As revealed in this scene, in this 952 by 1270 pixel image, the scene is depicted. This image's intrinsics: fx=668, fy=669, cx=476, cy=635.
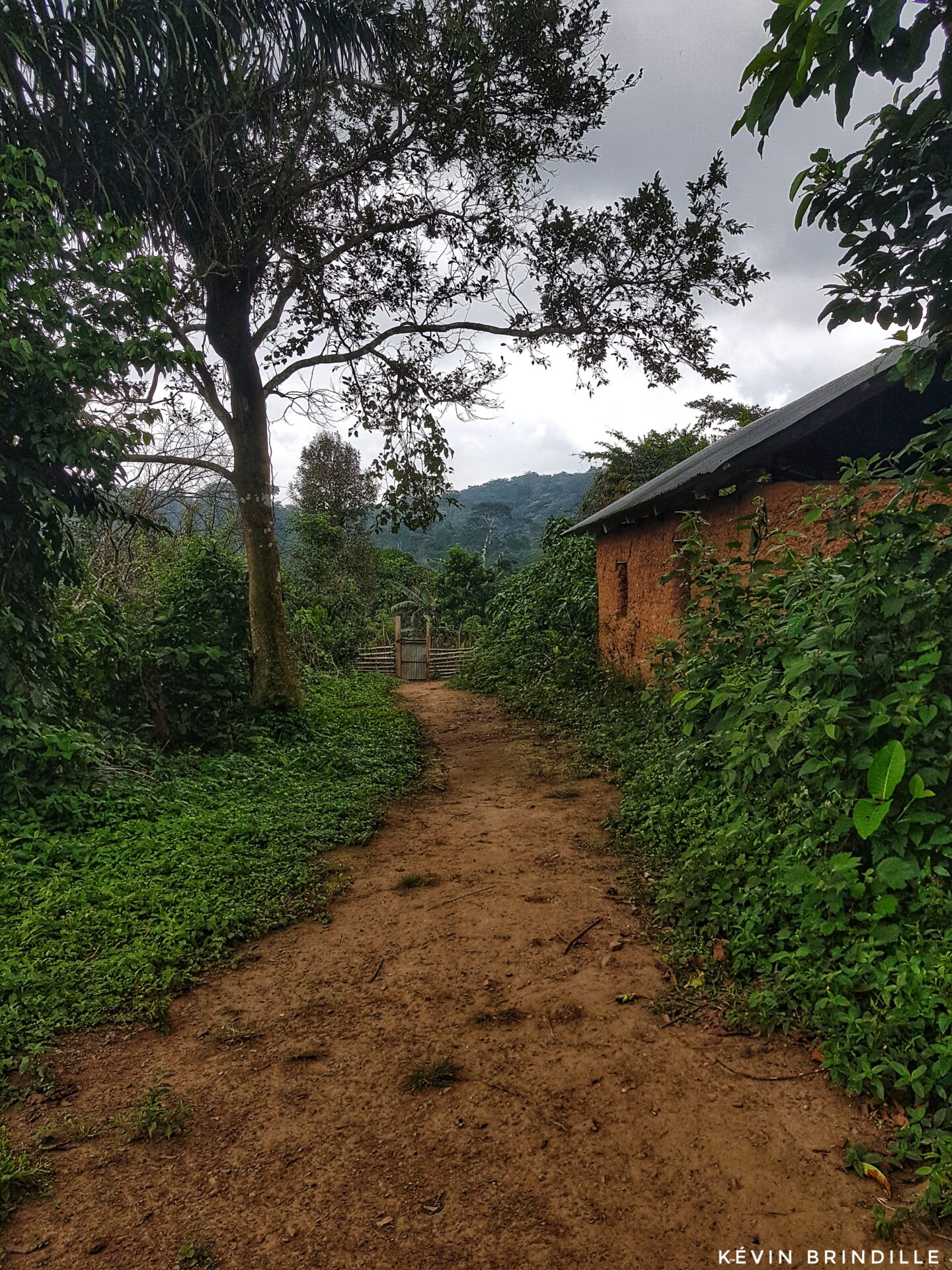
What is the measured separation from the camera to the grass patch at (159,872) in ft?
10.9

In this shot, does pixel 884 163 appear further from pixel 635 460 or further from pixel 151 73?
pixel 635 460

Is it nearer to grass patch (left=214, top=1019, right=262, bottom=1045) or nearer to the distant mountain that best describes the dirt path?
grass patch (left=214, top=1019, right=262, bottom=1045)

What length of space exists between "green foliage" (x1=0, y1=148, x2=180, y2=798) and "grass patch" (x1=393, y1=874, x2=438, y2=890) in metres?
2.84

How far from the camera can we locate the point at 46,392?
5.12 m

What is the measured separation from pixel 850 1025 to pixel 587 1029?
3.56 feet

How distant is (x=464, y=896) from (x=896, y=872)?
2.61 meters

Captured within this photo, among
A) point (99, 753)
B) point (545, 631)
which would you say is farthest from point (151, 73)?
point (545, 631)

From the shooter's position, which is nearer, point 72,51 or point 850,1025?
point 850,1025

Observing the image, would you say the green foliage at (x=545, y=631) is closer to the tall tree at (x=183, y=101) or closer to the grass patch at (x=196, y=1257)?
the tall tree at (x=183, y=101)

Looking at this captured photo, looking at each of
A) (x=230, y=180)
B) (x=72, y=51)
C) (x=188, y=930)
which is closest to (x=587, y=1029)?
(x=188, y=930)

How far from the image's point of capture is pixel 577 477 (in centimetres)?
6119

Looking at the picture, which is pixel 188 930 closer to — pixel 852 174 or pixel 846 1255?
pixel 846 1255

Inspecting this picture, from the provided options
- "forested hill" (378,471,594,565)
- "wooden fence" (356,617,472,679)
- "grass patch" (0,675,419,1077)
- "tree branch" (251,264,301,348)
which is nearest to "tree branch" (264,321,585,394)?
"tree branch" (251,264,301,348)

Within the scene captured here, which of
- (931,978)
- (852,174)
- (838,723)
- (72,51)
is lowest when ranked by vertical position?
(931,978)
